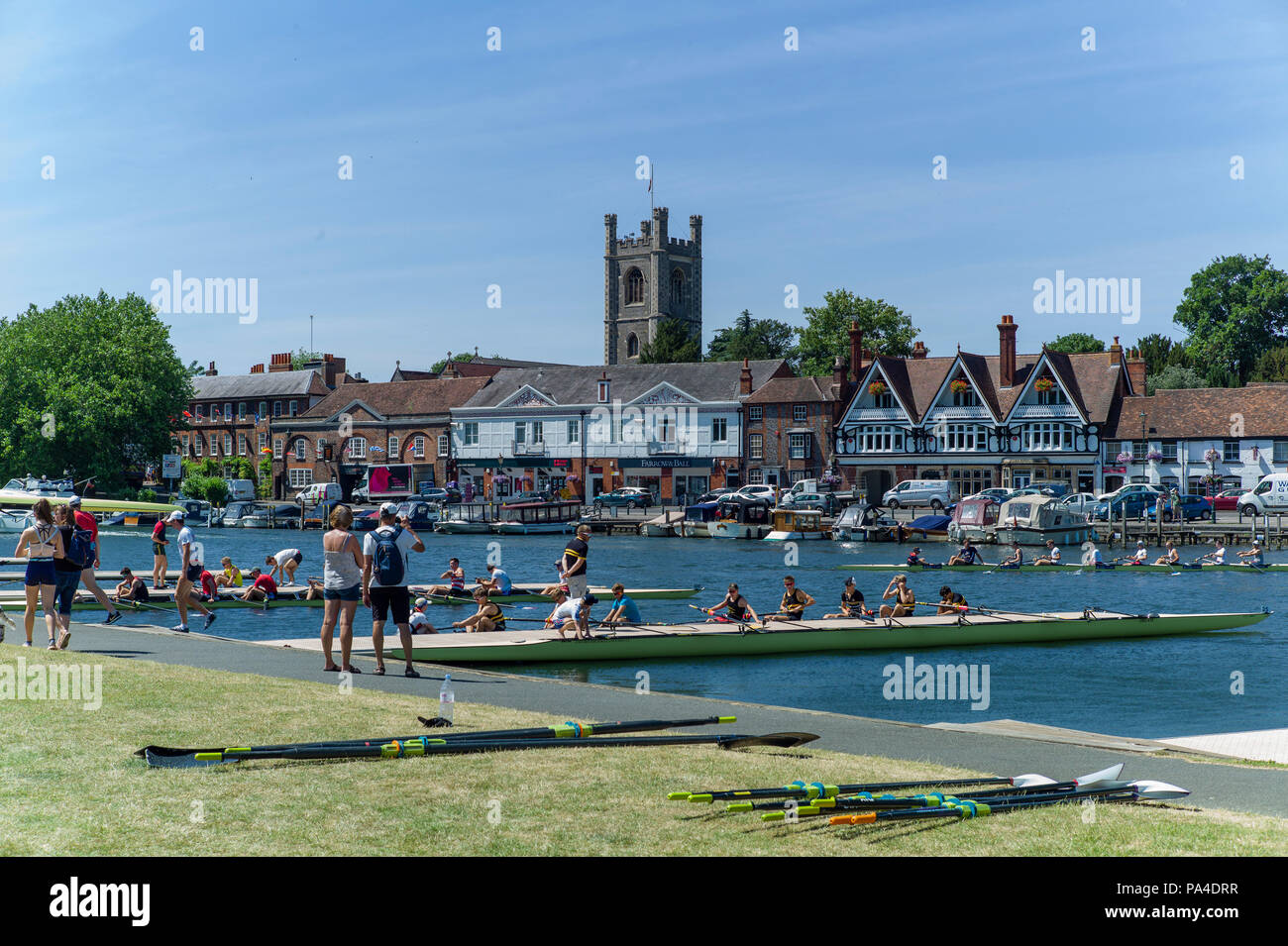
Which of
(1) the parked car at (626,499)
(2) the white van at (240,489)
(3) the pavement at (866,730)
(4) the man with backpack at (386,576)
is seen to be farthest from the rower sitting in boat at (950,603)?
(2) the white van at (240,489)

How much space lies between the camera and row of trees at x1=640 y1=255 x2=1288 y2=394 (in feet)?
350

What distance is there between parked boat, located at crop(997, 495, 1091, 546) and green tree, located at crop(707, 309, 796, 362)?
193ft

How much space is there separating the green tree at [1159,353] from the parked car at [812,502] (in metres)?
53.8

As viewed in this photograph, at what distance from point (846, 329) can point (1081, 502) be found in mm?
38795

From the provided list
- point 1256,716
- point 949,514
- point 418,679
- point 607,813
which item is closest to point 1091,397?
point 949,514

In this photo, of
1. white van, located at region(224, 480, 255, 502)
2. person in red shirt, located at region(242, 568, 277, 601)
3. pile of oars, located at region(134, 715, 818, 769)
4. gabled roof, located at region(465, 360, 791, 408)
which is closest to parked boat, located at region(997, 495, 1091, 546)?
gabled roof, located at region(465, 360, 791, 408)

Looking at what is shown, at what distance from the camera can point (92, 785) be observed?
29.6 feet

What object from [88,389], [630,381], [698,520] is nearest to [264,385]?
[88,389]

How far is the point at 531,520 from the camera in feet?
263

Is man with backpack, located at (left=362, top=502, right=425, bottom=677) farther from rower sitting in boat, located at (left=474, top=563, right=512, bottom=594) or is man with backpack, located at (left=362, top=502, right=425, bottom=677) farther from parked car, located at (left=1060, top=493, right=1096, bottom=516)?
parked car, located at (left=1060, top=493, right=1096, bottom=516)

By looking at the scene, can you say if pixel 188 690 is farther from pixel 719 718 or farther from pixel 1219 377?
pixel 1219 377

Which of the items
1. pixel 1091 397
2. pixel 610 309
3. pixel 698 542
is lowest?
pixel 698 542
